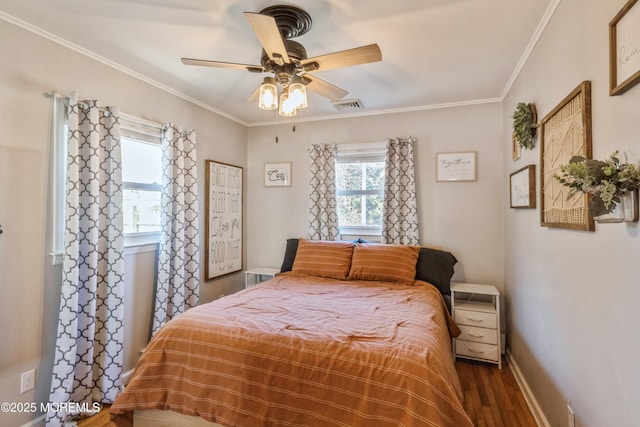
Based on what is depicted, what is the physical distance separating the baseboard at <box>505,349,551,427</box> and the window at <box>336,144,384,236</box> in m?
1.71

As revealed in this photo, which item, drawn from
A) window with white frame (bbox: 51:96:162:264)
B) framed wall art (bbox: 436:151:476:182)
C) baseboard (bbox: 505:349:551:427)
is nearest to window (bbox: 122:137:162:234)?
window with white frame (bbox: 51:96:162:264)

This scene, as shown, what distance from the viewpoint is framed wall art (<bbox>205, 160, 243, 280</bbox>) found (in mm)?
3396

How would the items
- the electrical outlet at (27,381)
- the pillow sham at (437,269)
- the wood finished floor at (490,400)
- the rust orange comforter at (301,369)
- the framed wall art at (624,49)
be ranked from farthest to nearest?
the pillow sham at (437,269) → the wood finished floor at (490,400) → the electrical outlet at (27,381) → the rust orange comforter at (301,369) → the framed wall art at (624,49)

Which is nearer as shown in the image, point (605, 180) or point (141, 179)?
point (605, 180)

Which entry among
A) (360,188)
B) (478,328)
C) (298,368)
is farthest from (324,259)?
(298,368)

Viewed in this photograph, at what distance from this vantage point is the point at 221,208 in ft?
11.8

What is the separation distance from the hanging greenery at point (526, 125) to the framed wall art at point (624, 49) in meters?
0.93

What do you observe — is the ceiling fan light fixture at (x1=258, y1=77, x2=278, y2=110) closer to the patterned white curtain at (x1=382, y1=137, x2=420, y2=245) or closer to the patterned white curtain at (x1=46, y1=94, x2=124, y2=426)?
the patterned white curtain at (x1=46, y1=94, x2=124, y2=426)

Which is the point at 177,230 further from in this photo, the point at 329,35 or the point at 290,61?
the point at 329,35

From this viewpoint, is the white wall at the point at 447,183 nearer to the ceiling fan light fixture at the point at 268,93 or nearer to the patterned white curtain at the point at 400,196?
the patterned white curtain at the point at 400,196

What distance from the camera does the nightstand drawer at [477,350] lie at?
2.72 m

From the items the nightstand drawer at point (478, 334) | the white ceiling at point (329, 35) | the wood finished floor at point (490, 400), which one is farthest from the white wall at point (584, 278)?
the nightstand drawer at point (478, 334)

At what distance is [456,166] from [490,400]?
212 centimetres

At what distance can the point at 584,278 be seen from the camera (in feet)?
4.46
